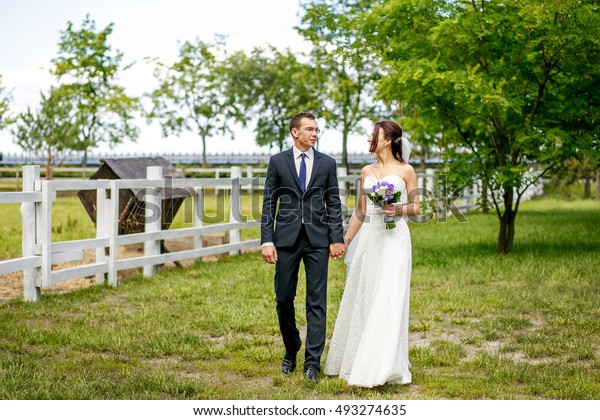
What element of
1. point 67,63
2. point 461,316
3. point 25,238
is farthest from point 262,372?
point 67,63

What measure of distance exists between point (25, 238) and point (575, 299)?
7.11m

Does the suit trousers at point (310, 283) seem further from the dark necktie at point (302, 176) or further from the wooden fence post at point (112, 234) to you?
the wooden fence post at point (112, 234)

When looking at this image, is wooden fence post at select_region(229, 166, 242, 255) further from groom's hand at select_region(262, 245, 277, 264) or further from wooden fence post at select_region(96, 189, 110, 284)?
groom's hand at select_region(262, 245, 277, 264)

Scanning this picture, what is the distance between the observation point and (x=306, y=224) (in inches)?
253

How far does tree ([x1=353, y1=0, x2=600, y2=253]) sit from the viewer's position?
15.2 m

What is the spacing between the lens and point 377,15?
55.8 ft

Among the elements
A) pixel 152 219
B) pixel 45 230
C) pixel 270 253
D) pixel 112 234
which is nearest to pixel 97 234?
pixel 112 234

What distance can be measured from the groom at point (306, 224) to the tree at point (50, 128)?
47775mm

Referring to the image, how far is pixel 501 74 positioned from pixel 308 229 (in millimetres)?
11220

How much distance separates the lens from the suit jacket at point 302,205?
6.41m

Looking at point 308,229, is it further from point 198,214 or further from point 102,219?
point 198,214

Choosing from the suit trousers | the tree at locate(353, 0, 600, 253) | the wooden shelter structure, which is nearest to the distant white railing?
the wooden shelter structure

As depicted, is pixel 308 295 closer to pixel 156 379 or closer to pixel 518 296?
pixel 156 379

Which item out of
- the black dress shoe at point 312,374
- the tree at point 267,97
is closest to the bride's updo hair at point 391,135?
the black dress shoe at point 312,374
